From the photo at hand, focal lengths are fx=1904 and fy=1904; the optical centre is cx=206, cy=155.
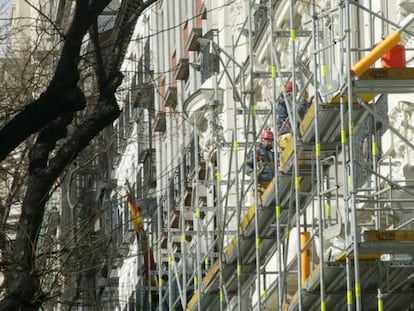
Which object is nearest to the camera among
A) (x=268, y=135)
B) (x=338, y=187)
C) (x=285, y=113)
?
(x=338, y=187)

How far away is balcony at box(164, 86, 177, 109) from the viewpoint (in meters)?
43.8

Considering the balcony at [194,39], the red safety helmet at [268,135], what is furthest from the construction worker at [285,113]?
the balcony at [194,39]

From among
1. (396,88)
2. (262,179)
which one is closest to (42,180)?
(396,88)

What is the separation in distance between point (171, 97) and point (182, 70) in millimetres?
2328

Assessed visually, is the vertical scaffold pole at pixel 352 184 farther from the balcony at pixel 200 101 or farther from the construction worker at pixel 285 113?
the balcony at pixel 200 101

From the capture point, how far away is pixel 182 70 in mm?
41875

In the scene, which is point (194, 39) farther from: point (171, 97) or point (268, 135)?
point (268, 135)

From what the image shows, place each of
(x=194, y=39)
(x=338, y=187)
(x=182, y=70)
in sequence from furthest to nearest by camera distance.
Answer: (x=182, y=70) < (x=194, y=39) < (x=338, y=187)

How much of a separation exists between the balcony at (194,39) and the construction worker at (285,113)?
13.0 meters

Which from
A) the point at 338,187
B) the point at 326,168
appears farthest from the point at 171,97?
the point at 338,187

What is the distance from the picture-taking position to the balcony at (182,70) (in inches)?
1620

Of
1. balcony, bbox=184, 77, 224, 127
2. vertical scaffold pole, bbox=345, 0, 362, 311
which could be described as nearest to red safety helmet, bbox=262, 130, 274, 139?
vertical scaffold pole, bbox=345, 0, 362, 311

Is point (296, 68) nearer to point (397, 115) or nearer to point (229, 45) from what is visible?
point (397, 115)

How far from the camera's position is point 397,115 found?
21609mm
